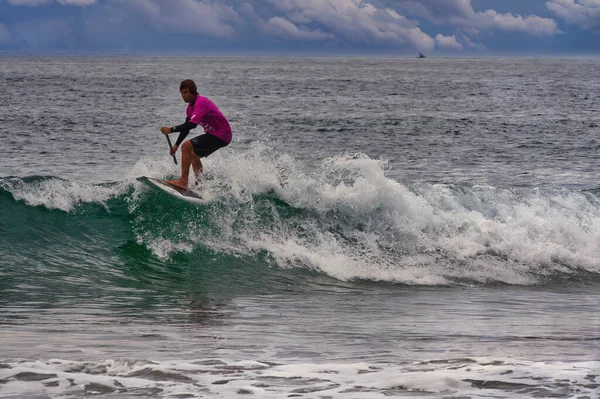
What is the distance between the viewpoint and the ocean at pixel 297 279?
6.01 m

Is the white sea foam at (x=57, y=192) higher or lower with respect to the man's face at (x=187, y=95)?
lower

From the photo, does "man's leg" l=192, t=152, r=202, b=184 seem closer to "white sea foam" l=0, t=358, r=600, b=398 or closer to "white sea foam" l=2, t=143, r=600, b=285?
"white sea foam" l=2, t=143, r=600, b=285

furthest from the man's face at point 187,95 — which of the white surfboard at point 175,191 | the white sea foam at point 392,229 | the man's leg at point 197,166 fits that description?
the white sea foam at point 392,229

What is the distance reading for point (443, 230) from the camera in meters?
13.2

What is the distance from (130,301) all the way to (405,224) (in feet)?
17.8

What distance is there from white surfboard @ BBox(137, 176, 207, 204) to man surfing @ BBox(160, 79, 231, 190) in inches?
3.7

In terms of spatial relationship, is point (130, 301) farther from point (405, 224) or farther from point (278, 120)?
point (278, 120)

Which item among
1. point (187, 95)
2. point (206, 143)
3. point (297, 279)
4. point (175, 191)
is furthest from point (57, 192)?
point (297, 279)

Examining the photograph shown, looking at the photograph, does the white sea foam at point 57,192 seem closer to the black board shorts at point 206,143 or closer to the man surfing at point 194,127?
the man surfing at point 194,127

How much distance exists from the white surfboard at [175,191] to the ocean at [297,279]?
19 centimetres

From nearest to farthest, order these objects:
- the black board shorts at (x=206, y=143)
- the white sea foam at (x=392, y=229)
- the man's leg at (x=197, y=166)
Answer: the black board shorts at (x=206, y=143)
the man's leg at (x=197, y=166)
the white sea foam at (x=392, y=229)

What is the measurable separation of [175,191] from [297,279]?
249 centimetres

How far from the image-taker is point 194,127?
449 inches

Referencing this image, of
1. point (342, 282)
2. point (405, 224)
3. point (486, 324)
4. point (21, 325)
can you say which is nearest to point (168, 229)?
point (342, 282)
